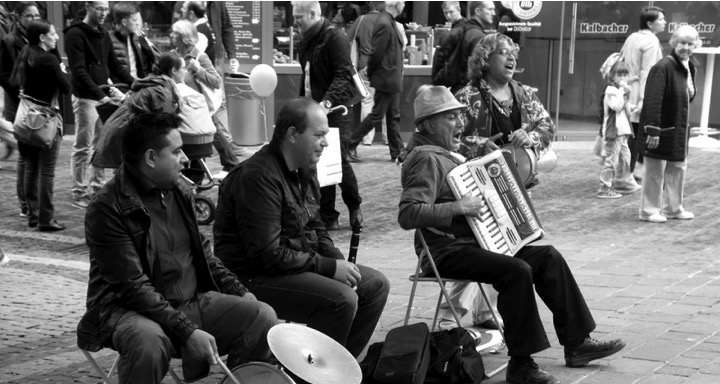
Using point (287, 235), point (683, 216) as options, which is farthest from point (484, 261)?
point (683, 216)

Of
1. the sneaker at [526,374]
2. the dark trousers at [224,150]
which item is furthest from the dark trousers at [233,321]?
the dark trousers at [224,150]

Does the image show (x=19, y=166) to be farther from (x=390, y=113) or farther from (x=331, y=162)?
(x=390, y=113)

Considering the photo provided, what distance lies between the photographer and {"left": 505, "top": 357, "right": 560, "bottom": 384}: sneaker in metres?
5.12

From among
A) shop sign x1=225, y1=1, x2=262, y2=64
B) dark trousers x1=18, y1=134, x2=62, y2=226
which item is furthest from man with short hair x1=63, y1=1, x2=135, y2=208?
shop sign x1=225, y1=1, x2=262, y2=64

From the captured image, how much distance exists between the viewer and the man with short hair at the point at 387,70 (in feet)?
40.8

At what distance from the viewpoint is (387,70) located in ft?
40.9

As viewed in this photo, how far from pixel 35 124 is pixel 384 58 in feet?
16.1

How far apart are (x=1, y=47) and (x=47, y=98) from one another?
3.95ft

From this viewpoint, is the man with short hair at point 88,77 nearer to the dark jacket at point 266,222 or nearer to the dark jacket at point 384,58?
the dark jacket at point 384,58

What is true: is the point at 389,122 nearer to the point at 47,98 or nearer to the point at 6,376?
the point at 47,98

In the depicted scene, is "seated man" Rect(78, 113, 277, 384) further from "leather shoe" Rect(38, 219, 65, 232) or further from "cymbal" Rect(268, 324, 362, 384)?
"leather shoe" Rect(38, 219, 65, 232)

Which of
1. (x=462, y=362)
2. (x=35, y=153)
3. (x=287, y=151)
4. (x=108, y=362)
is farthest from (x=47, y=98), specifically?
(x=462, y=362)

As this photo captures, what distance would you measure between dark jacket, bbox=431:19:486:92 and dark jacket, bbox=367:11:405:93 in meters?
0.97

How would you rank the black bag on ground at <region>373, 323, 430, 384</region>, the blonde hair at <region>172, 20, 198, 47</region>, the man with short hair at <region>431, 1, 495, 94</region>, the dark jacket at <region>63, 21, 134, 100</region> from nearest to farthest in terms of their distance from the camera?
1. the black bag on ground at <region>373, 323, 430, 384</region>
2. the dark jacket at <region>63, 21, 134, 100</region>
3. the blonde hair at <region>172, 20, 198, 47</region>
4. the man with short hair at <region>431, 1, 495, 94</region>
